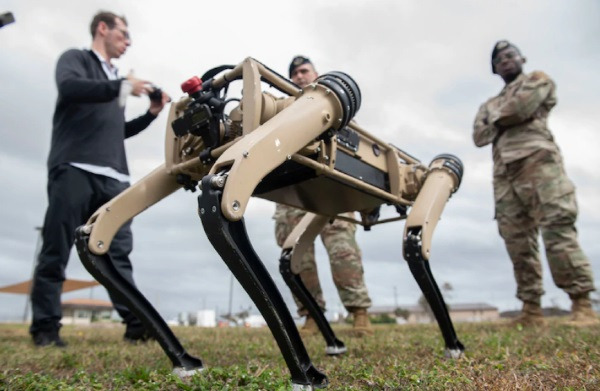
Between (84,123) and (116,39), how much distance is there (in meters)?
0.86

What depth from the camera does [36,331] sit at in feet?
11.2

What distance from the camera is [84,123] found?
3.68 meters

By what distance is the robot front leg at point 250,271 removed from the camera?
1480 millimetres

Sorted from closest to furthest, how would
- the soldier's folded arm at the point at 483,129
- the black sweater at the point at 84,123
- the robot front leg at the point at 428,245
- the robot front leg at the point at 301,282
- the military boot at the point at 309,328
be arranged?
the robot front leg at the point at 428,245 → the robot front leg at the point at 301,282 → the black sweater at the point at 84,123 → the military boot at the point at 309,328 → the soldier's folded arm at the point at 483,129

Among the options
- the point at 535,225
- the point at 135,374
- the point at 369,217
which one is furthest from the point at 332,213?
the point at 535,225

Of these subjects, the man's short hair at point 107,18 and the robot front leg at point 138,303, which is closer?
the robot front leg at point 138,303

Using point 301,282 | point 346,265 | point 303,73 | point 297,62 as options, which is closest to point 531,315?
point 346,265

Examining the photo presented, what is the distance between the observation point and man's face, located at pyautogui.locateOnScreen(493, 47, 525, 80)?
5113mm

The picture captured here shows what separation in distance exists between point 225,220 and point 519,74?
15.5 ft

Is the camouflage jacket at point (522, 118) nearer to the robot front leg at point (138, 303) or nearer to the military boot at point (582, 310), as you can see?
the military boot at point (582, 310)

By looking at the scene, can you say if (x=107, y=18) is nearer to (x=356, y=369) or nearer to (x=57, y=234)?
(x=57, y=234)

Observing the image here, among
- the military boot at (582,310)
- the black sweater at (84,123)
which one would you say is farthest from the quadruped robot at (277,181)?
the military boot at (582,310)

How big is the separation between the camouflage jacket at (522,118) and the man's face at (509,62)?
4.2 inches

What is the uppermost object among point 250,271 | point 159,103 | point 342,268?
point 159,103
